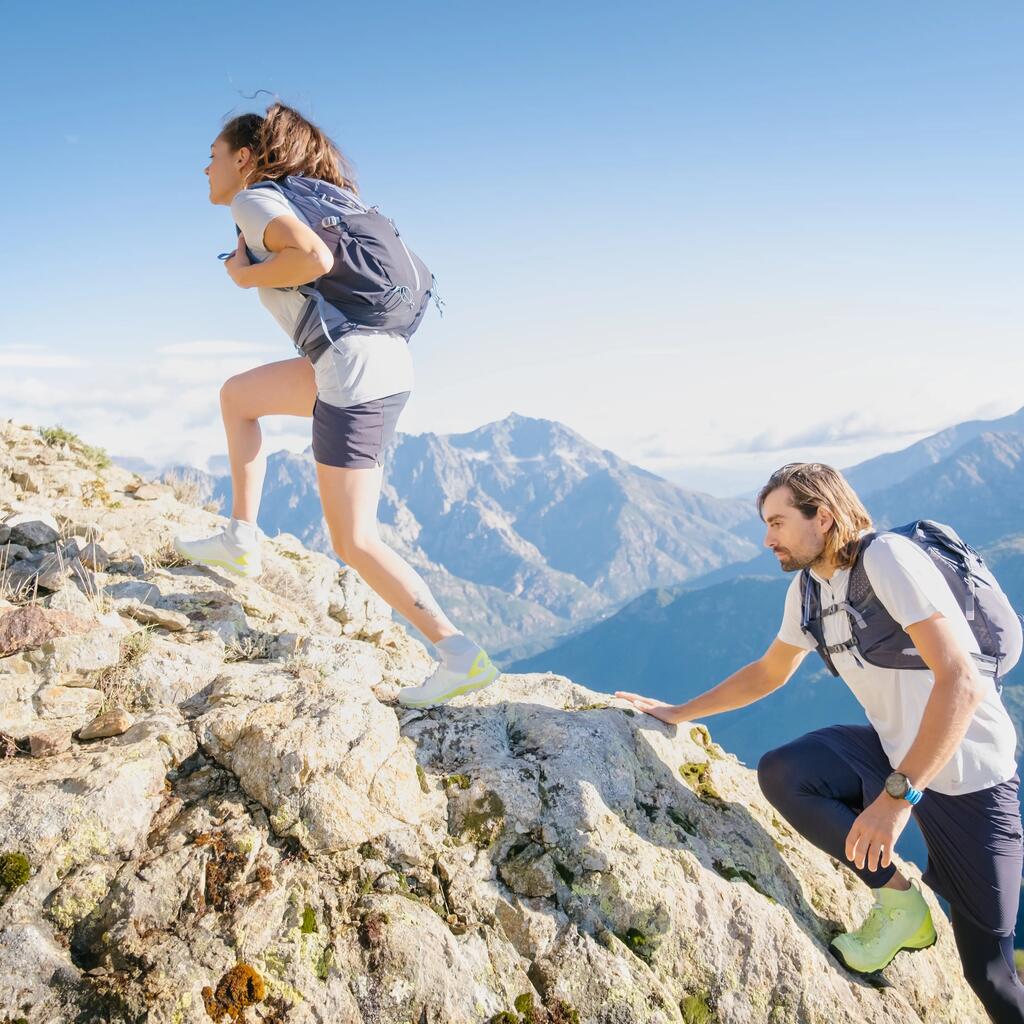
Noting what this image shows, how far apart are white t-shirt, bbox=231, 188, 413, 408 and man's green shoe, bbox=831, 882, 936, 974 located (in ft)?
17.3

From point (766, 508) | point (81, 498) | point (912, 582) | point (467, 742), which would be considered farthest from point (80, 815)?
point (81, 498)

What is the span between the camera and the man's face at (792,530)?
5.43m

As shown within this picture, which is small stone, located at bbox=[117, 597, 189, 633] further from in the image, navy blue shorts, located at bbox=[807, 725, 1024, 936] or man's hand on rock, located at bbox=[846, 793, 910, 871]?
navy blue shorts, located at bbox=[807, 725, 1024, 936]

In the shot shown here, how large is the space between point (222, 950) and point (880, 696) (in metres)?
4.68

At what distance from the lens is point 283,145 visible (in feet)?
18.7

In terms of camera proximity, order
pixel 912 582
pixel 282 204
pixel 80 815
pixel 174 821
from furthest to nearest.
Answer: pixel 282 204 < pixel 912 582 < pixel 174 821 < pixel 80 815

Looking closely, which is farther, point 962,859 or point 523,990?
point 962,859

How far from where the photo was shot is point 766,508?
18.6 ft

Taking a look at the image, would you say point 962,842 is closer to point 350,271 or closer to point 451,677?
point 451,677

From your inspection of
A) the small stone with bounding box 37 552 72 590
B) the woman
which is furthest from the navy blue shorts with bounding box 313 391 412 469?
the small stone with bounding box 37 552 72 590

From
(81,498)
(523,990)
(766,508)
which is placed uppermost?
(766,508)

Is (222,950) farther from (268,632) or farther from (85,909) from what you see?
(268,632)

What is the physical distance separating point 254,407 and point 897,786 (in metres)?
6.16

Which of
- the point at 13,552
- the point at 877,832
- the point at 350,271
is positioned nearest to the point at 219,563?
the point at 13,552
